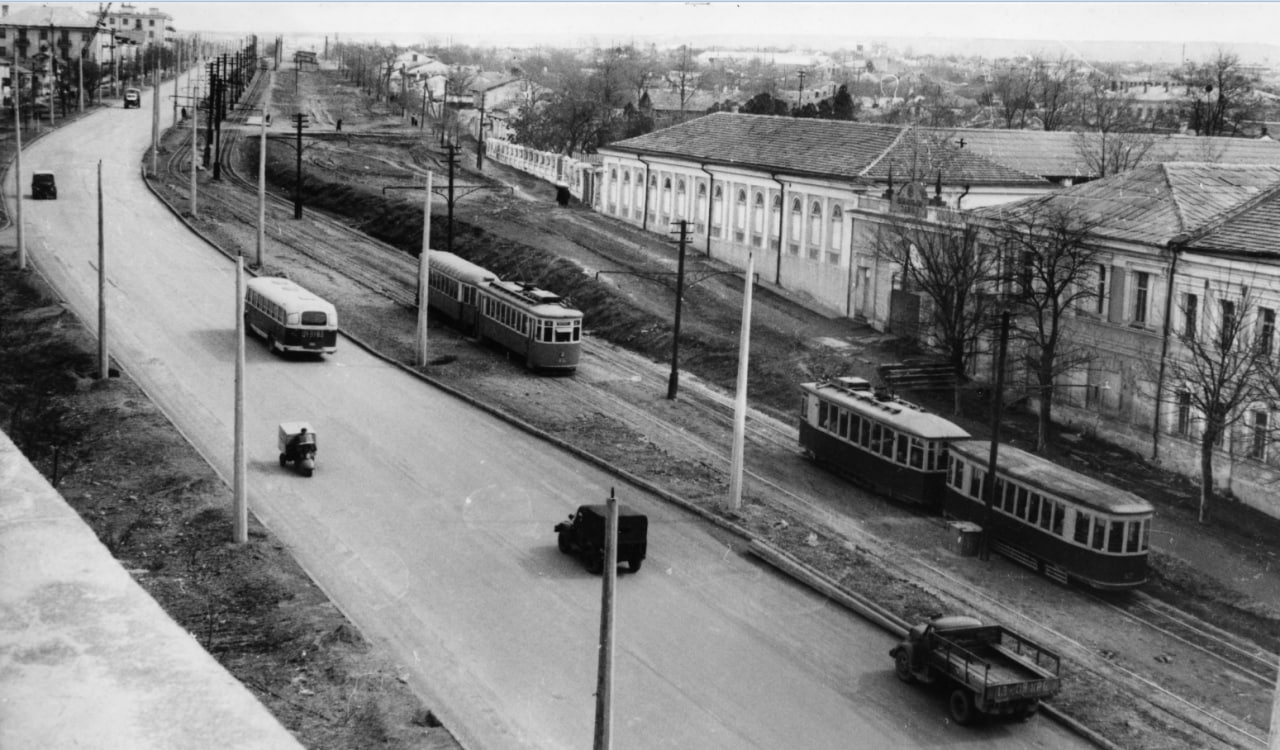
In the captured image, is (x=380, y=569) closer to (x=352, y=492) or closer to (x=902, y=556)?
(x=352, y=492)

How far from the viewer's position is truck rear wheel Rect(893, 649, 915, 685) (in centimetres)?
2503

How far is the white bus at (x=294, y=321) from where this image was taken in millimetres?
46562

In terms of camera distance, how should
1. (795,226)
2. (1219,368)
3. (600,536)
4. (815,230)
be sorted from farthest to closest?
(795,226) < (815,230) < (1219,368) < (600,536)

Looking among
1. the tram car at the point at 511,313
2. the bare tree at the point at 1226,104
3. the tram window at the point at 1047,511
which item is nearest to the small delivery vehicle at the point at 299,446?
the tram car at the point at 511,313

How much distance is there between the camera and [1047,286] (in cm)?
4491

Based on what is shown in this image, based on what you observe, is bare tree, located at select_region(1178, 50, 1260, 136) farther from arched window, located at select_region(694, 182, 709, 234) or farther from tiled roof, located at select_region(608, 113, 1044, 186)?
arched window, located at select_region(694, 182, 709, 234)

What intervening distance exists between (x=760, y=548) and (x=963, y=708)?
859cm

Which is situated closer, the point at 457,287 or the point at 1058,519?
the point at 1058,519

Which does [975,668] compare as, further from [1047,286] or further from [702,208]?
[702,208]

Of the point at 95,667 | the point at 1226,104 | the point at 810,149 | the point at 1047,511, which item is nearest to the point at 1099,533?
the point at 1047,511

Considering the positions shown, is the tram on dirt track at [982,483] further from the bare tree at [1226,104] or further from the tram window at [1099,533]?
the bare tree at [1226,104]

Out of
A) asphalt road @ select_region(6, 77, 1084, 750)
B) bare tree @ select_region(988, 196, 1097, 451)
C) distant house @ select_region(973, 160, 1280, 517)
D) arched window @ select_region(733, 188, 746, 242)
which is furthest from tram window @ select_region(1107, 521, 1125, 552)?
arched window @ select_region(733, 188, 746, 242)

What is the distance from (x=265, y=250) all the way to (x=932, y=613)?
4557 cm

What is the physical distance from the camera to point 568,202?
88.6 meters
